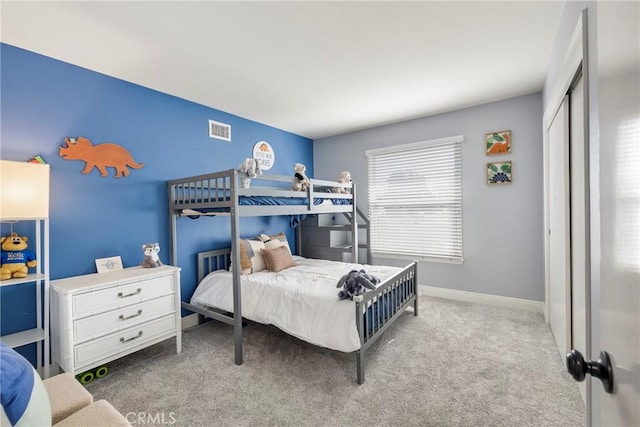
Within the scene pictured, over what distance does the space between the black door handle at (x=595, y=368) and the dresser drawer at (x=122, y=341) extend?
8.40 feet

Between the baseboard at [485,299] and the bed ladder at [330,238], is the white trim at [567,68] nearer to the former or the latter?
the baseboard at [485,299]

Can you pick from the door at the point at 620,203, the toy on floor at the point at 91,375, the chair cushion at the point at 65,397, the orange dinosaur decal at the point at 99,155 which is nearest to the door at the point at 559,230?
the door at the point at 620,203

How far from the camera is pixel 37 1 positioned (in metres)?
1.62

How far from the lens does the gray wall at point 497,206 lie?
3.17 meters

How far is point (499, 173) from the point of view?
3.34 metres

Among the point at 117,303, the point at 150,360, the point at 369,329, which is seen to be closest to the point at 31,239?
the point at 117,303

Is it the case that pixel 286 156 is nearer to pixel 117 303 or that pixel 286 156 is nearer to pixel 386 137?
pixel 386 137

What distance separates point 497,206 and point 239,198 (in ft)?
9.46

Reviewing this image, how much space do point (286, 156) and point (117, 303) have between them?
284cm

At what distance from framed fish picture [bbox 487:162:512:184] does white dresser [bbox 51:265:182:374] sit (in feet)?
11.3

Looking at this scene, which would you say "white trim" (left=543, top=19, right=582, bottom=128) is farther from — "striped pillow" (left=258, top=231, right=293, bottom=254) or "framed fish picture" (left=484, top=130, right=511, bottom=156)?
"striped pillow" (left=258, top=231, right=293, bottom=254)

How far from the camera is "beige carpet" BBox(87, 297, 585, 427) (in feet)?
5.60

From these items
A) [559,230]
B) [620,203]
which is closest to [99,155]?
[620,203]

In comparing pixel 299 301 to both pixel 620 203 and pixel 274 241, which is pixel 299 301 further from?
pixel 620 203
